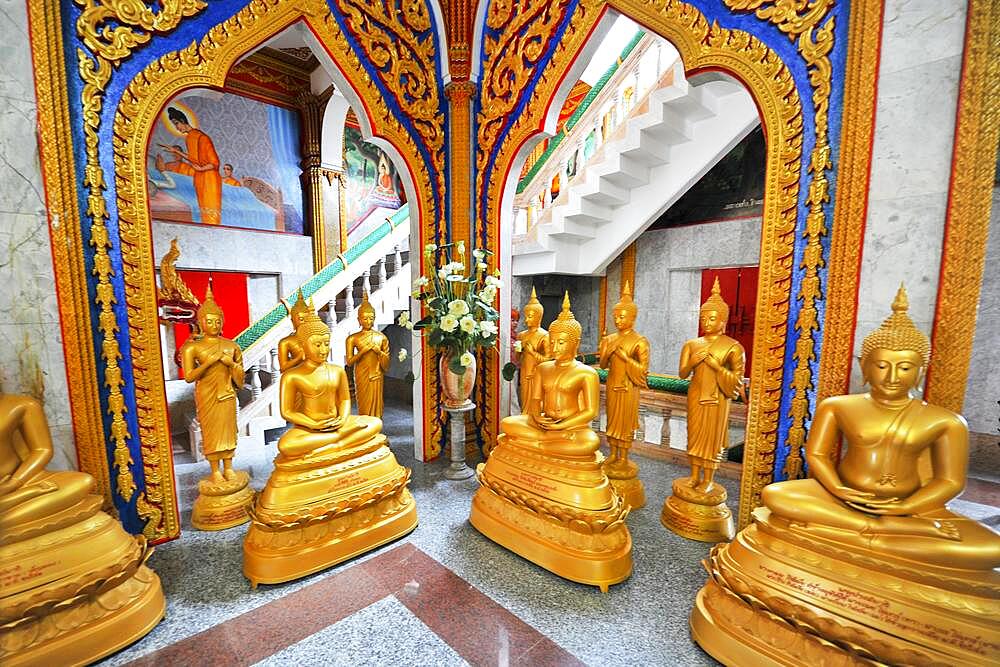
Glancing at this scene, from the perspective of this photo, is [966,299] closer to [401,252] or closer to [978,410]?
[978,410]

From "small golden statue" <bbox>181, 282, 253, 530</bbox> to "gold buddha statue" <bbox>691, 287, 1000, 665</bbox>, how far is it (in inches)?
140

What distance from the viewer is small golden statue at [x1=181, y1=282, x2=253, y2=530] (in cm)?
318

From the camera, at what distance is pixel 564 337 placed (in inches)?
116

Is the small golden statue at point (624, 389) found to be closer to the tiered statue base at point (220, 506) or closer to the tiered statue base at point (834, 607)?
the tiered statue base at point (834, 607)

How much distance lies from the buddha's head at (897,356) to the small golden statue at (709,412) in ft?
3.47

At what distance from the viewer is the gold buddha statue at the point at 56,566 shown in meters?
1.92

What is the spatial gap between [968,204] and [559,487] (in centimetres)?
274

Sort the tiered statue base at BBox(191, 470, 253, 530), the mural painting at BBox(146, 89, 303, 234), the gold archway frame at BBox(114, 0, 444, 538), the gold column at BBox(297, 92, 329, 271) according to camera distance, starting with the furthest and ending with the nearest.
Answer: the gold column at BBox(297, 92, 329, 271) → the mural painting at BBox(146, 89, 303, 234) → the tiered statue base at BBox(191, 470, 253, 530) → the gold archway frame at BBox(114, 0, 444, 538)

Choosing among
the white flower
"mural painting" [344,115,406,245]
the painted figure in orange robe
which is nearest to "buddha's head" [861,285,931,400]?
the white flower

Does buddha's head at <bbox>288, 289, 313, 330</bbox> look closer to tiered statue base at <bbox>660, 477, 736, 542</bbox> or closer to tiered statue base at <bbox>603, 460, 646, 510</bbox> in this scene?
tiered statue base at <bbox>603, 460, 646, 510</bbox>

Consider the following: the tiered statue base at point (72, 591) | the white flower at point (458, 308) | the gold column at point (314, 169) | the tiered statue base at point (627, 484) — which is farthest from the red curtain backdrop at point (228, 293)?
the tiered statue base at point (627, 484)

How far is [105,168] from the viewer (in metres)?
2.71

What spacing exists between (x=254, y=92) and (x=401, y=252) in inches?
155

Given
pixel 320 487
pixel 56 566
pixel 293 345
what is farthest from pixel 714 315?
pixel 56 566
